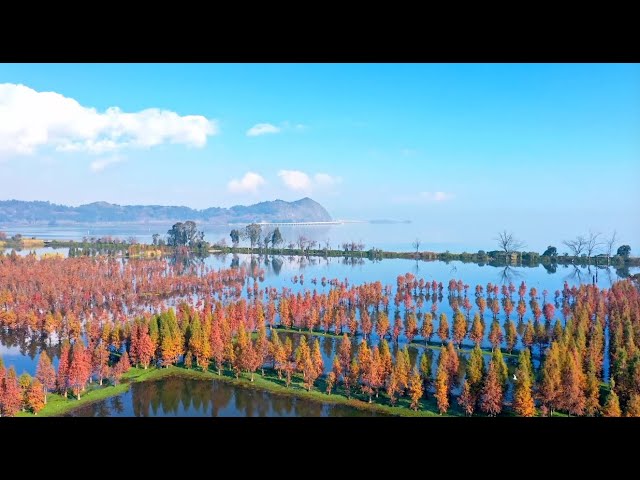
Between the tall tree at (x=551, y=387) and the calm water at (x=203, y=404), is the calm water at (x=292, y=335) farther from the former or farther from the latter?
the tall tree at (x=551, y=387)

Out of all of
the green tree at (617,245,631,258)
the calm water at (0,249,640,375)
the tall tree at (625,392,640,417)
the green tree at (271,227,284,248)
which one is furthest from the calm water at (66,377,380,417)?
the green tree at (271,227,284,248)

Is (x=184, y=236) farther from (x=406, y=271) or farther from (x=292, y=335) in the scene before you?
(x=292, y=335)

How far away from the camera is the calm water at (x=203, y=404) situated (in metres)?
6.41

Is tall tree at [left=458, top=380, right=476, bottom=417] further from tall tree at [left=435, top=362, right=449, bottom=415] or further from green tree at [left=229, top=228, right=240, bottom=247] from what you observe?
green tree at [left=229, top=228, right=240, bottom=247]

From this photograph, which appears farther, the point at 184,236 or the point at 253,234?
the point at 253,234

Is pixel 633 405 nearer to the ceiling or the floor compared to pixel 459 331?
nearer to the floor

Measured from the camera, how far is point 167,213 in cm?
4734

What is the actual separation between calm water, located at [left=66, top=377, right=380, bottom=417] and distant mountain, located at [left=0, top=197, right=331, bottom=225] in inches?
1426

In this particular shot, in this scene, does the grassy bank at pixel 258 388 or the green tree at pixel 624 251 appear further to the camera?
the green tree at pixel 624 251

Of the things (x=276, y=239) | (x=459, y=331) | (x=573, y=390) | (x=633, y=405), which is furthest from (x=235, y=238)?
(x=633, y=405)

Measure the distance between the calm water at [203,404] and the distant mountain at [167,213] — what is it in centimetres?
3623

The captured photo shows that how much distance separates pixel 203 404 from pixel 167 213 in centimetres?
4327

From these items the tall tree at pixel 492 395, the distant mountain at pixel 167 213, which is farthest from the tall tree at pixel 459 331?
the distant mountain at pixel 167 213
